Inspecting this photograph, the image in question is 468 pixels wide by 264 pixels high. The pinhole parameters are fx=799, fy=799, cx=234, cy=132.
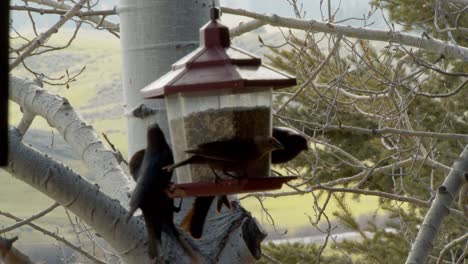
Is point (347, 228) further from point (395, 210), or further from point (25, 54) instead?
point (25, 54)

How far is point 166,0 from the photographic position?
2.18m

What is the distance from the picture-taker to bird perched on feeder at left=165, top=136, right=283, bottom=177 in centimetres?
164

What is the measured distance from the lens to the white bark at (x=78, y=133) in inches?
94.7

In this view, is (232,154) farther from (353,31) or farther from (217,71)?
(353,31)

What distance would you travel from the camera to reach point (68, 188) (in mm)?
1990

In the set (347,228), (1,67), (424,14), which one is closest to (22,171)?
(1,67)

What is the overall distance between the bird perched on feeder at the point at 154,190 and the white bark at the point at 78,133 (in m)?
0.53

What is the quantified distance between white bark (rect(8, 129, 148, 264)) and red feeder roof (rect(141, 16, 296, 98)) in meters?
0.40

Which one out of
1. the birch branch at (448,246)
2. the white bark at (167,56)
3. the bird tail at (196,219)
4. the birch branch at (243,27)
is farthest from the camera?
the birch branch at (243,27)

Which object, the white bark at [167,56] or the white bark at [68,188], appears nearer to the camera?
the white bark at [68,188]

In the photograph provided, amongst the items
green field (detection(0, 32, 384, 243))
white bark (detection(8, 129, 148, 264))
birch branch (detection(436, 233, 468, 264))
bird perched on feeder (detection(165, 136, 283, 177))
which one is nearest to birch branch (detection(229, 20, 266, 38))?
birch branch (detection(436, 233, 468, 264))

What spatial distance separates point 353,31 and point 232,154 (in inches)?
96.8

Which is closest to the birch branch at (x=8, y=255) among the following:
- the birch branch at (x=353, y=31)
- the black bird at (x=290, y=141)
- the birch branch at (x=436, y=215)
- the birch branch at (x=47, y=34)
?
the black bird at (x=290, y=141)

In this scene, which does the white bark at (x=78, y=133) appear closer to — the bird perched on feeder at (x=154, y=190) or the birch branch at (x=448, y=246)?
the bird perched on feeder at (x=154, y=190)
